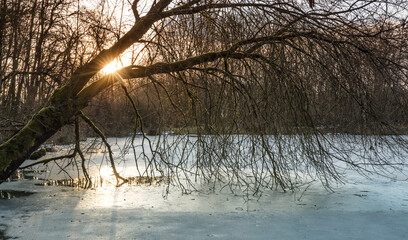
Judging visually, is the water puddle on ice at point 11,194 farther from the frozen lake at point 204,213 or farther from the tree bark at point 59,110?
the tree bark at point 59,110

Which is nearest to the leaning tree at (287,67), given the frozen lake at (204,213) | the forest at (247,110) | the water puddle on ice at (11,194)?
the forest at (247,110)

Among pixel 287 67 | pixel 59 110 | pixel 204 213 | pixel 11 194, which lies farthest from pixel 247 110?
pixel 11 194

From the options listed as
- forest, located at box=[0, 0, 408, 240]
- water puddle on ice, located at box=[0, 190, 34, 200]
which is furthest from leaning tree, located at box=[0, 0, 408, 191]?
water puddle on ice, located at box=[0, 190, 34, 200]

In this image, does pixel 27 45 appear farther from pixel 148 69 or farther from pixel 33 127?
pixel 148 69

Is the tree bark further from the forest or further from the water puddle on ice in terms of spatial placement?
the water puddle on ice

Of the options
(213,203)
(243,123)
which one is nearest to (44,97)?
(213,203)

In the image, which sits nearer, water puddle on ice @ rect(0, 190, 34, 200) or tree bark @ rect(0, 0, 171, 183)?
tree bark @ rect(0, 0, 171, 183)

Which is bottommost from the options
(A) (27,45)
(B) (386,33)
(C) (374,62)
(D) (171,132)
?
(D) (171,132)

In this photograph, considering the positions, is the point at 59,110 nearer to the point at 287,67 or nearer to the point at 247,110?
the point at 247,110

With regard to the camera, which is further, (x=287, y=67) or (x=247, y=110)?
(x=247, y=110)

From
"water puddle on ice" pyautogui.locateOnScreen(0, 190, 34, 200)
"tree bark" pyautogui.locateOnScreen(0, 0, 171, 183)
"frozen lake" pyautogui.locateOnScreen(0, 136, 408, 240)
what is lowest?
"frozen lake" pyautogui.locateOnScreen(0, 136, 408, 240)

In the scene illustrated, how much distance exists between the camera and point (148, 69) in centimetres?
486

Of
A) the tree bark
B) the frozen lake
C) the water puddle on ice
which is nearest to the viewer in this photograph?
the frozen lake

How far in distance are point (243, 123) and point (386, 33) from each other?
1.94 metres
